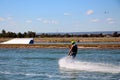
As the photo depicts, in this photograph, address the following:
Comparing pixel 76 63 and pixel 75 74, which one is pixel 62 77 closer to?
pixel 75 74

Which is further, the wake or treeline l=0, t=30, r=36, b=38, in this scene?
treeline l=0, t=30, r=36, b=38

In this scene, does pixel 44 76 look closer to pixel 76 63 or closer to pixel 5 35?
pixel 76 63

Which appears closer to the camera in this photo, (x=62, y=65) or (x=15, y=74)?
(x=15, y=74)

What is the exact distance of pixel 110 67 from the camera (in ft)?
84.2

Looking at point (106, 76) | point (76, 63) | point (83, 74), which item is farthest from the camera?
point (76, 63)

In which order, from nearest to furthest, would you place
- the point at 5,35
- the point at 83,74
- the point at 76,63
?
the point at 83,74 → the point at 76,63 → the point at 5,35

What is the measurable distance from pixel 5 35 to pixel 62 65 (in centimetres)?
11974

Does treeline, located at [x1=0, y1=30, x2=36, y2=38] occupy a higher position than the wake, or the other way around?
treeline, located at [x1=0, y1=30, x2=36, y2=38]

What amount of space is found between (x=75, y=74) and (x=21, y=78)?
149 inches

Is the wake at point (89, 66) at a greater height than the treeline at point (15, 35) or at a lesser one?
lesser

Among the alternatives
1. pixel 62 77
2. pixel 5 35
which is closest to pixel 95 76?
pixel 62 77

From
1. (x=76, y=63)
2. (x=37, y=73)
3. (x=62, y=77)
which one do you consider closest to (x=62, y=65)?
(x=76, y=63)

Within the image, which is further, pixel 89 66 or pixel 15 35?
pixel 15 35

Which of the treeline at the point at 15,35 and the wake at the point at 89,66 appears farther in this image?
the treeline at the point at 15,35
